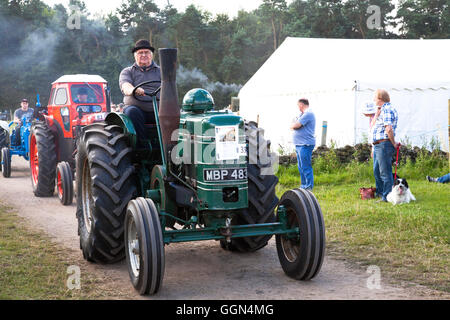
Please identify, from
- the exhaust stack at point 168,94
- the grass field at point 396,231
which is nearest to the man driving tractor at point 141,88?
the exhaust stack at point 168,94

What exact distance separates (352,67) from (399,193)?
7.60m

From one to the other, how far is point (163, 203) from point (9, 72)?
3445 centimetres

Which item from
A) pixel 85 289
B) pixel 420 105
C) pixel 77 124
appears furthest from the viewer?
pixel 420 105

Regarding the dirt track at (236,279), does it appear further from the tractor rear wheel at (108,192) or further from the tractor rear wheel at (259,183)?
the tractor rear wheel at (259,183)

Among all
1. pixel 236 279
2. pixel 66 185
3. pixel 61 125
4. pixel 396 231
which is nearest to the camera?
pixel 236 279

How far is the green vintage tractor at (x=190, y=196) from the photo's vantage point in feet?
14.3

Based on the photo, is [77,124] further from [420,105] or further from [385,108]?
[420,105]

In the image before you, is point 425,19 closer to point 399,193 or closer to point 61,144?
point 61,144

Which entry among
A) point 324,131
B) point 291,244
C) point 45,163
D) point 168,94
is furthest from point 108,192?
point 324,131

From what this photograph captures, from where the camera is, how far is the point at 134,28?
1588 inches

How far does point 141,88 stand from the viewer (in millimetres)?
5762

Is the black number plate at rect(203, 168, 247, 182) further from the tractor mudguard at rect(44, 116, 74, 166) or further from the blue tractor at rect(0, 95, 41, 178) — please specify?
the blue tractor at rect(0, 95, 41, 178)

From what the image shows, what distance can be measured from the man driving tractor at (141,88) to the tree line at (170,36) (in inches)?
1098
